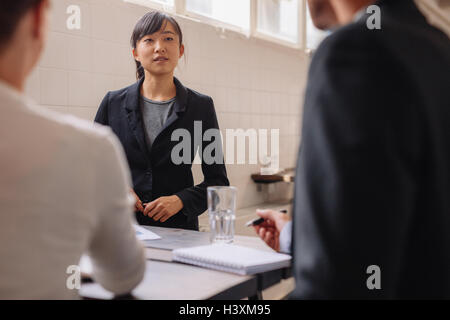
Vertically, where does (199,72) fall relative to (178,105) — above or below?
above

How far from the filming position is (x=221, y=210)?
158cm

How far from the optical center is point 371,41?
0.81m

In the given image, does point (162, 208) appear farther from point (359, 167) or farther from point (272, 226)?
point (359, 167)

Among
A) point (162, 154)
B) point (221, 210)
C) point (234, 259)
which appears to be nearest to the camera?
point (234, 259)

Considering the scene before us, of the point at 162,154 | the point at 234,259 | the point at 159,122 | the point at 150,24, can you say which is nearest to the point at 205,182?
the point at 162,154

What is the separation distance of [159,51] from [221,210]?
1103 mm

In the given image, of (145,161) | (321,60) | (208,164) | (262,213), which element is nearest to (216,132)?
(208,164)

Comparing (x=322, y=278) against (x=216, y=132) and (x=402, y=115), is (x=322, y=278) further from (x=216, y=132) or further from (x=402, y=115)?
(x=216, y=132)

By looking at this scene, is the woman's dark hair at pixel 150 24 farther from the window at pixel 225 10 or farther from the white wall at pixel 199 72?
the window at pixel 225 10

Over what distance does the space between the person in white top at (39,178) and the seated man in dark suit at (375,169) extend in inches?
Answer: 13.6

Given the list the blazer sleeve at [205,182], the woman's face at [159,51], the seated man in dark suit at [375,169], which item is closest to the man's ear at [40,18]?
the seated man in dark suit at [375,169]

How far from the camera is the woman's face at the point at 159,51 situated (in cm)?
239

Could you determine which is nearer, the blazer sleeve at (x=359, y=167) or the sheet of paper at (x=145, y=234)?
the blazer sleeve at (x=359, y=167)

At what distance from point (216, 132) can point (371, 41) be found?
172 cm
